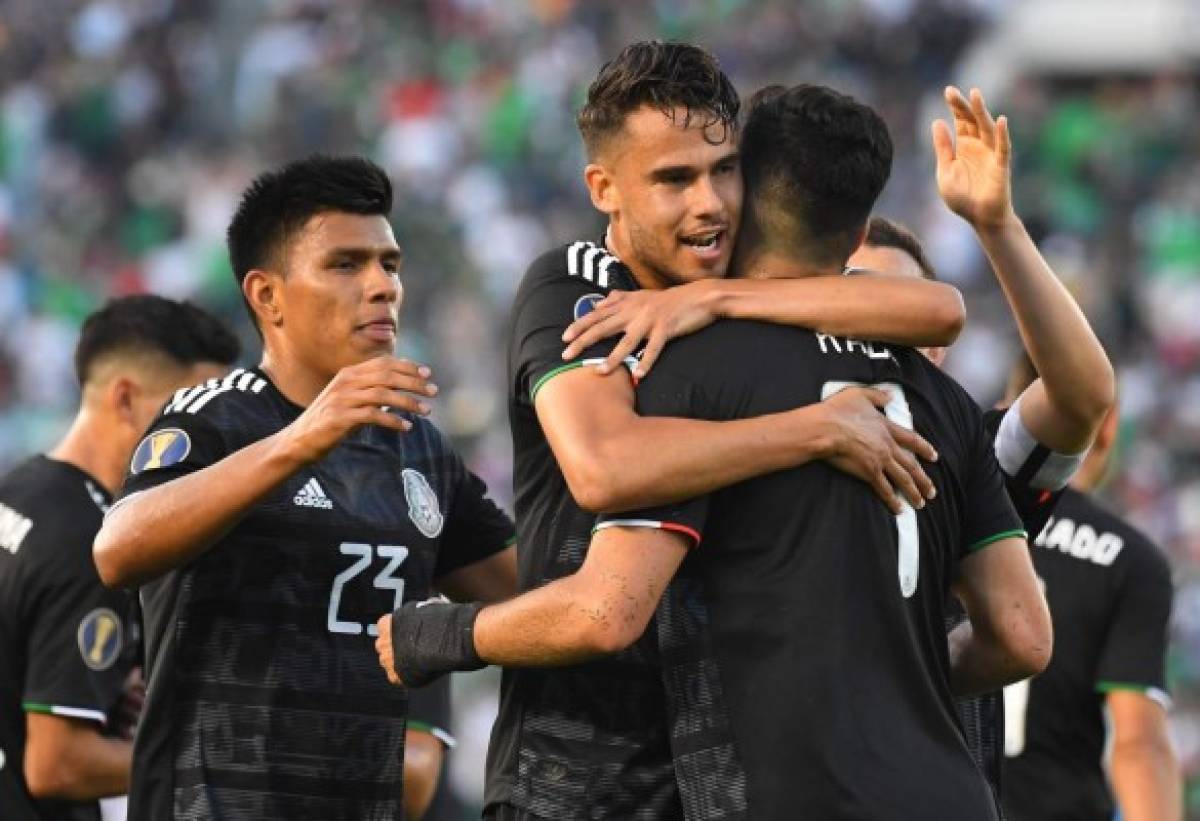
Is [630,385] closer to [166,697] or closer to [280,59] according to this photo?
[166,697]

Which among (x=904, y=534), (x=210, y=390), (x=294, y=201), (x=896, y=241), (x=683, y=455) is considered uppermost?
(x=294, y=201)

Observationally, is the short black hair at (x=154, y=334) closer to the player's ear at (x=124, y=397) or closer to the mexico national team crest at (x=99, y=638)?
the player's ear at (x=124, y=397)

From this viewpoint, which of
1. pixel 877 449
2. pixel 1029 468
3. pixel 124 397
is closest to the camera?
pixel 877 449

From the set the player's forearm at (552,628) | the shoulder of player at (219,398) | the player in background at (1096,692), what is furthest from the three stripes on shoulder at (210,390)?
the player in background at (1096,692)

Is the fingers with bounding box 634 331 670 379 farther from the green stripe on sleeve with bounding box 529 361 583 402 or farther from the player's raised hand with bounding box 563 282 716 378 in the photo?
the green stripe on sleeve with bounding box 529 361 583 402

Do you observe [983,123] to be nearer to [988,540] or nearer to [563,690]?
[988,540]

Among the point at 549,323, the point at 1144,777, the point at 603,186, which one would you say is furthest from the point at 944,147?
the point at 1144,777

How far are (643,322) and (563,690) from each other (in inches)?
30.6

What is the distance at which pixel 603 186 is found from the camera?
15.0 ft

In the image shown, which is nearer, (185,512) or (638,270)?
(638,270)

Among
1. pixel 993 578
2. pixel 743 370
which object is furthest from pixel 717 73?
pixel 993 578

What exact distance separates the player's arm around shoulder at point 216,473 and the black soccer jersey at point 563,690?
0.27 metres

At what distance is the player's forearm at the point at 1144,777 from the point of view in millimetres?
6477

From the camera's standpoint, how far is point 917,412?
438cm
